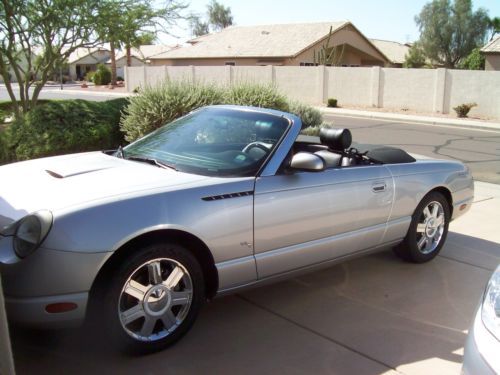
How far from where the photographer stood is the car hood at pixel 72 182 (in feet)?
10.6

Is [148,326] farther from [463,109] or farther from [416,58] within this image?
[416,58]

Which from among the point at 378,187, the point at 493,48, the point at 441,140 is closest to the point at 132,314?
the point at 378,187

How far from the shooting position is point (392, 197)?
477 cm

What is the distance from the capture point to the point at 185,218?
3.38m

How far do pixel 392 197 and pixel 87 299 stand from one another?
9.20 ft

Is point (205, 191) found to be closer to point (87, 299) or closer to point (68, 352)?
point (87, 299)

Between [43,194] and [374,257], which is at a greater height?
[43,194]

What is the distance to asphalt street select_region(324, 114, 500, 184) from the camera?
473 inches

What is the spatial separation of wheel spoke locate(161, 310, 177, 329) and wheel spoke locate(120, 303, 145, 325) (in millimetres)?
166

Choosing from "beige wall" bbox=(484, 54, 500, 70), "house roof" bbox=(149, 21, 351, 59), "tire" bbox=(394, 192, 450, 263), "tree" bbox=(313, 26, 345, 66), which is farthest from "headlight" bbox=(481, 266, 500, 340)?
"house roof" bbox=(149, 21, 351, 59)

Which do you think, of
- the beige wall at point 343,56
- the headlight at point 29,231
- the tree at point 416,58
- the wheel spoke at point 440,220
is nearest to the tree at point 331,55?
the beige wall at point 343,56

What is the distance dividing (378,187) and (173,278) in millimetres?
A: 2049

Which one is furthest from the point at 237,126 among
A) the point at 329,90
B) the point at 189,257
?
the point at 329,90

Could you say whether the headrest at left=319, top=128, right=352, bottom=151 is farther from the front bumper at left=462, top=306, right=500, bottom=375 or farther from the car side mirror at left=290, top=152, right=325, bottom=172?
the front bumper at left=462, top=306, right=500, bottom=375
